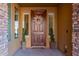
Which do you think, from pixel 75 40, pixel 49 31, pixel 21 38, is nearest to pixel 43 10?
pixel 49 31

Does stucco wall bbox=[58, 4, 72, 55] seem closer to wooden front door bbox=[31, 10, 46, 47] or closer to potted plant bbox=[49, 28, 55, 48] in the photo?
potted plant bbox=[49, 28, 55, 48]

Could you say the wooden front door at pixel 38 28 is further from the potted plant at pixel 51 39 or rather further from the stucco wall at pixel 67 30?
the stucco wall at pixel 67 30

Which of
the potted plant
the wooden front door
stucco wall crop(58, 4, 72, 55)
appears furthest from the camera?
the wooden front door

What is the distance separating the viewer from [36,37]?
865cm

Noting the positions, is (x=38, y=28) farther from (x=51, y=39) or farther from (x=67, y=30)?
(x=67, y=30)

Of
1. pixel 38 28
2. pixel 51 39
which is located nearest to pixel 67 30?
pixel 51 39

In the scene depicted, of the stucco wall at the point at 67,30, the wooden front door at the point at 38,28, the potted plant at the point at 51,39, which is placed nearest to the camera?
the stucco wall at the point at 67,30

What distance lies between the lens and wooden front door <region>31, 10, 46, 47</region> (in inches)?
338

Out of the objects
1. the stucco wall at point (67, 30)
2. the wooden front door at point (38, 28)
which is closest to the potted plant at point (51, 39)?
the wooden front door at point (38, 28)

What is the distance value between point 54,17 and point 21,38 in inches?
77.9

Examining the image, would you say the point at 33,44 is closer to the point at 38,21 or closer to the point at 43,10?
the point at 38,21

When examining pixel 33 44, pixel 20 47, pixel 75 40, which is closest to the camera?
pixel 75 40

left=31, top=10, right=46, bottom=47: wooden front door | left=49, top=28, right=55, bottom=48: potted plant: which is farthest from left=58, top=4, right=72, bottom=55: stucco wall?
left=31, top=10, right=46, bottom=47: wooden front door

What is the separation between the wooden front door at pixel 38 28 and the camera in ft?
28.2
